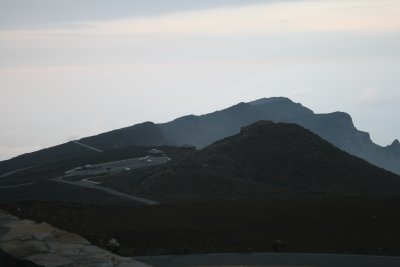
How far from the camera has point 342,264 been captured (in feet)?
53.9

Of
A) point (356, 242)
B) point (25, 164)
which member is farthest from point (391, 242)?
point (25, 164)

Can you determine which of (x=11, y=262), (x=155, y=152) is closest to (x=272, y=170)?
(x=155, y=152)

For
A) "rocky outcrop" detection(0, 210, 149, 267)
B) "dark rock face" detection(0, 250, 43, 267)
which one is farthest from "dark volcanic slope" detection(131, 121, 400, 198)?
"dark rock face" detection(0, 250, 43, 267)

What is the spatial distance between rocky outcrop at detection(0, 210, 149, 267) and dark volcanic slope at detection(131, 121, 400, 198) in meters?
48.0

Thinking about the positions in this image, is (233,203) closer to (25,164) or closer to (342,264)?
(342,264)

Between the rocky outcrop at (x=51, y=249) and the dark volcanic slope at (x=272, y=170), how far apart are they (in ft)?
158

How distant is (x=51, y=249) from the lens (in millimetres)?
8586

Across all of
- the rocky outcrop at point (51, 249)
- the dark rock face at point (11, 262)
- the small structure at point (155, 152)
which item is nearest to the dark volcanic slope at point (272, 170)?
the small structure at point (155, 152)

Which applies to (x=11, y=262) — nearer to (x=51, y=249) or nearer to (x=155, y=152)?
(x=51, y=249)

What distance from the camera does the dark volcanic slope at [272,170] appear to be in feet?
199

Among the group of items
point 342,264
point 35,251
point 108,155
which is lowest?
point 342,264

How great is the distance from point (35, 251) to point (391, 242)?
15.6 m

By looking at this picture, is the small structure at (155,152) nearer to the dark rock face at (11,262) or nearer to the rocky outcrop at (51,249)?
the rocky outcrop at (51,249)

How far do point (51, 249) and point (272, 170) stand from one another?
2391 inches
